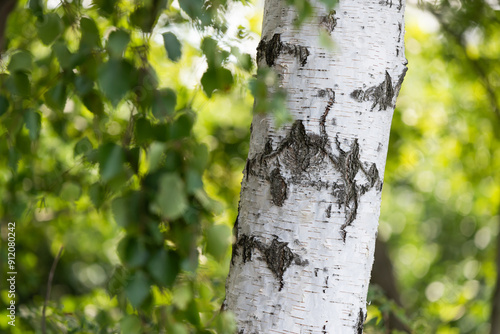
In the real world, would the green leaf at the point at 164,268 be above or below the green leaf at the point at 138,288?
above

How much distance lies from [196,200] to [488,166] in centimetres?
340

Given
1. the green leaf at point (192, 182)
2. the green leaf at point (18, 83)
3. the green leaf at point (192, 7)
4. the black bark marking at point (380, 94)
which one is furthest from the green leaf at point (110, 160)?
the black bark marking at point (380, 94)

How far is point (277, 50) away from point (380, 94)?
211 millimetres

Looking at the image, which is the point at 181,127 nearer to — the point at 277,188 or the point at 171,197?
the point at 171,197

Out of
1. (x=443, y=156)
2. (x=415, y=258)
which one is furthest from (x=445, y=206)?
(x=443, y=156)

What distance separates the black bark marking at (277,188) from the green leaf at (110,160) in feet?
1.06

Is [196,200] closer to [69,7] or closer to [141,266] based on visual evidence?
[141,266]

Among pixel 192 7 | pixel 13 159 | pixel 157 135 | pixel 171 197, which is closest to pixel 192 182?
pixel 171 197

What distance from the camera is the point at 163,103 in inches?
24.1

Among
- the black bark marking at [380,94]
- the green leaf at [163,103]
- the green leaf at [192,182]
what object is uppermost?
the black bark marking at [380,94]

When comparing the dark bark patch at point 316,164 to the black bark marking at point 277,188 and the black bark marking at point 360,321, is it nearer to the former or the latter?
the black bark marking at point 277,188

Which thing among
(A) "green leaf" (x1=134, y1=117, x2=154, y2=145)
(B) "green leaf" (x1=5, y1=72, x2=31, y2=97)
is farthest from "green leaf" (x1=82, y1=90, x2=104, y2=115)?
(A) "green leaf" (x1=134, y1=117, x2=154, y2=145)

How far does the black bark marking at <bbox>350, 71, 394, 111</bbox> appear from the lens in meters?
0.82

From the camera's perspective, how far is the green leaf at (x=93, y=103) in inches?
33.9
